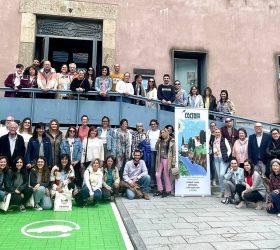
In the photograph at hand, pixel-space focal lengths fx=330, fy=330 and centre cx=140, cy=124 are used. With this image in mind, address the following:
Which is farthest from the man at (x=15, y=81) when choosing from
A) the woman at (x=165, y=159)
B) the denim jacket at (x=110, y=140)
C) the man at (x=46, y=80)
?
the woman at (x=165, y=159)

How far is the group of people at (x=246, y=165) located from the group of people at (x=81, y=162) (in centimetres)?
119

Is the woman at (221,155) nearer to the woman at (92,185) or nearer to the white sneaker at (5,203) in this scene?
the woman at (92,185)

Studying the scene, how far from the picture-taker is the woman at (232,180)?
745cm

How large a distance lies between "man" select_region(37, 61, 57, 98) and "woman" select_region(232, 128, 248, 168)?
4922 millimetres

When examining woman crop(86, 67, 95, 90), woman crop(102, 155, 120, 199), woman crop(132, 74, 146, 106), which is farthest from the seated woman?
woman crop(132, 74, 146, 106)

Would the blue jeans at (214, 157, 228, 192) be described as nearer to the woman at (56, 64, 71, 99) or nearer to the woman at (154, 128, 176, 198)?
the woman at (154, 128, 176, 198)

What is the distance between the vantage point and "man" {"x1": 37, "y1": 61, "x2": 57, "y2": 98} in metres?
8.70

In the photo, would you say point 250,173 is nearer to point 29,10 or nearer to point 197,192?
point 197,192

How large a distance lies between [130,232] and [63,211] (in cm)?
200

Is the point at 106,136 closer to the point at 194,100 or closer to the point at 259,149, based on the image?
the point at 194,100

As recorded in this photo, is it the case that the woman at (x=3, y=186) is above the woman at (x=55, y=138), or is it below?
below

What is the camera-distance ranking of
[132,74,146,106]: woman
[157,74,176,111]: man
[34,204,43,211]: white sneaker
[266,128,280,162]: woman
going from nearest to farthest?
[34,204,43,211]: white sneaker, [266,128,280,162]: woman, [157,74,176,111]: man, [132,74,146,106]: woman

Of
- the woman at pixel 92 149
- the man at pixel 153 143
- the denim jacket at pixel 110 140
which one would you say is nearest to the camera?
the woman at pixel 92 149

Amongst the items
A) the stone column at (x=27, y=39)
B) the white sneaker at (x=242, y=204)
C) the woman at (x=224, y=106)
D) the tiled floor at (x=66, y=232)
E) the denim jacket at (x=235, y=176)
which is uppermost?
the stone column at (x=27, y=39)
